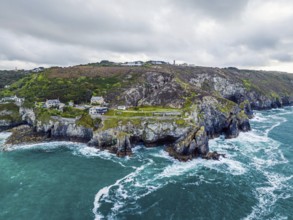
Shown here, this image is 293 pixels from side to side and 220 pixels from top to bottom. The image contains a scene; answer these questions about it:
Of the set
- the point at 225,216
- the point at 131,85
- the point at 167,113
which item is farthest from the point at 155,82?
the point at 225,216

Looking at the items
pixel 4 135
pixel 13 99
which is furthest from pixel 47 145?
pixel 13 99

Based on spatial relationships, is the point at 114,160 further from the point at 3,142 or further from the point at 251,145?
the point at 251,145

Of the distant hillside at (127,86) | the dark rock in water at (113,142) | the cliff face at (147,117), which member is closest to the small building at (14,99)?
the distant hillside at (127,86)

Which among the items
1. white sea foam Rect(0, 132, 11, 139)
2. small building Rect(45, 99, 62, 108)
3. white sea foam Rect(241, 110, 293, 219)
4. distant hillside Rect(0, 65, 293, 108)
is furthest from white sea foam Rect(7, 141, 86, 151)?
white sea foam Rect(241, 110, 293, 219)

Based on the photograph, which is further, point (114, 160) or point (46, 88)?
point (46, 88)

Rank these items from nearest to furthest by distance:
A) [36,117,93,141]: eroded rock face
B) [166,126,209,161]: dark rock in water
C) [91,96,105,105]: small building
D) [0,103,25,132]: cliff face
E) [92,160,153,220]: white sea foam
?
[92,160,153,220]: white sea foam, [166,126,209,161]: dark rock in water, [36,117,93,141]: eroded rock face, [0,103,25,132]: cliff face, [91,96,105,105]: small building

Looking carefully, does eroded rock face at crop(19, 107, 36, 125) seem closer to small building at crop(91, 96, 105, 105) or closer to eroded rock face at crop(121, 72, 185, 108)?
small building at crop(91, 96, 105, 105)

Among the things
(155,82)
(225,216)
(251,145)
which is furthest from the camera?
(155,82)

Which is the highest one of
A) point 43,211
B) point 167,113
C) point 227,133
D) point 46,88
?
point 46,88

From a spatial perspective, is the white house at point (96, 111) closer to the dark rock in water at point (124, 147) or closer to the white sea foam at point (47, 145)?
the white sea foam at point (47, 145)
